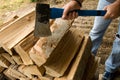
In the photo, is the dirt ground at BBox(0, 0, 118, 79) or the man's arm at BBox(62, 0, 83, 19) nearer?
the man's arm at BBox(62, 0, 83, 19)

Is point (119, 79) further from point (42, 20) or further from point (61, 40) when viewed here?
point (42, 20)

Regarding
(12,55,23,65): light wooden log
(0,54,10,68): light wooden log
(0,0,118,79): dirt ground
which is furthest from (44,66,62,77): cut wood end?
(0,0,118,79): dirt ground

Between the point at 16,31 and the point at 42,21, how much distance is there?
16.1 inches

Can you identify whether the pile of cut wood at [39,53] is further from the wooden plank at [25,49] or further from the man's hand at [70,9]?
the man's hand at [70,9]

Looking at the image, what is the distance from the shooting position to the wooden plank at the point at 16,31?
1.87 meters

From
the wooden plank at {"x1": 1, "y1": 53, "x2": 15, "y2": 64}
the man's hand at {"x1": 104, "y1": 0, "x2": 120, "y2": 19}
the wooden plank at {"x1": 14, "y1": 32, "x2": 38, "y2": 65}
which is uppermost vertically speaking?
the man's hand at {"x1": 104, "y1": 0, "x2": 120, "y2": 19}

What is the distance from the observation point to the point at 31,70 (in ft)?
→ 6.31

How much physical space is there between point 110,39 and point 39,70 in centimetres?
211

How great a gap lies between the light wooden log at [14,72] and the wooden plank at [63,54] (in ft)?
1.05

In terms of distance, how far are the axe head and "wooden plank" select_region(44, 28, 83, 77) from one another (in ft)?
0.69

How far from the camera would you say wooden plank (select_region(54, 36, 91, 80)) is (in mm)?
1866

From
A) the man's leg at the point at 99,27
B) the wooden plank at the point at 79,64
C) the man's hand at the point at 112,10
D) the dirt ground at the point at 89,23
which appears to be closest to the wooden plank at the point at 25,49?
the wooden plank at the point at 79,64

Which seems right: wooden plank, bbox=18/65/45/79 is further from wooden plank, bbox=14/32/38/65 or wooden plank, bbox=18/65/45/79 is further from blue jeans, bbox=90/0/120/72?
blue jeans, bbox=90/0/120/72

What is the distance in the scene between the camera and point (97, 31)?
9.34ft
